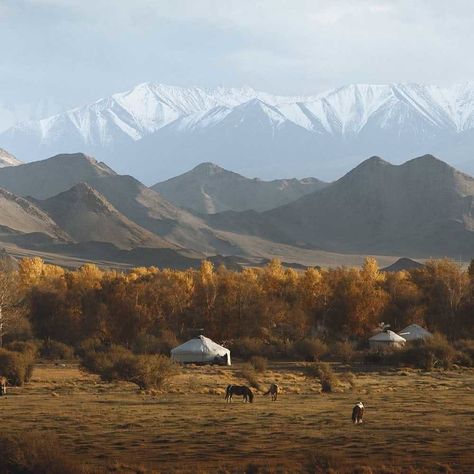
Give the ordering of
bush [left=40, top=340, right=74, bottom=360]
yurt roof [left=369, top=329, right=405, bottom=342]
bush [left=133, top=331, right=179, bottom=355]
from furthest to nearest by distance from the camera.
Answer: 1. bush [left=40, top=340, right=74, bottom=360]
2. yurt roof [left=369, top=329, right=405, bottom=342]
3. bush [left=133, top=331, right=179, bottom=355]

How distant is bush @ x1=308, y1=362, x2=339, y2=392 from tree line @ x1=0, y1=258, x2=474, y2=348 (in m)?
27.0

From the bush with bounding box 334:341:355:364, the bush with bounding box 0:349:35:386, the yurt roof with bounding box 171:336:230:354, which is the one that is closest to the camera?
the bush with bounding box 0:349:35:386

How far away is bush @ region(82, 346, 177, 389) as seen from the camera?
4250cm

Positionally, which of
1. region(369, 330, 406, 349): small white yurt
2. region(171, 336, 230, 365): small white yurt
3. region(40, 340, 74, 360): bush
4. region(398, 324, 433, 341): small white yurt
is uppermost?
region(398, 324, 433, 341): small white yurt

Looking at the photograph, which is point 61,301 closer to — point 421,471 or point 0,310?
point 0,310

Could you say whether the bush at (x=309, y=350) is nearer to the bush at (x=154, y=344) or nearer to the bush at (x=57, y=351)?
the bush at (x=154, y=344)

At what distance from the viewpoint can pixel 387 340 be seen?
7150 centimetres

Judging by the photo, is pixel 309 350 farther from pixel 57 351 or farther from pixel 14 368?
pixel 14 368

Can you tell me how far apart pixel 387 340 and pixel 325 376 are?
26.7 m

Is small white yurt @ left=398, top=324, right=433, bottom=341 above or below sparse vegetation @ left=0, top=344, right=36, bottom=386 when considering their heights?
above

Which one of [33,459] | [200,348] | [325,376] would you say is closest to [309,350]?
[200,348]

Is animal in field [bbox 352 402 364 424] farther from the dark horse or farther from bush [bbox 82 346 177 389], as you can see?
bush [bbox 82 346 177 389]

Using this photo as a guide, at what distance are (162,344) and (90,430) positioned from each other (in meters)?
43.0

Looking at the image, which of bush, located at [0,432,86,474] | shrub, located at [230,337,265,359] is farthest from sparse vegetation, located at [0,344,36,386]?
shrub, located at [230,337,265,359]
